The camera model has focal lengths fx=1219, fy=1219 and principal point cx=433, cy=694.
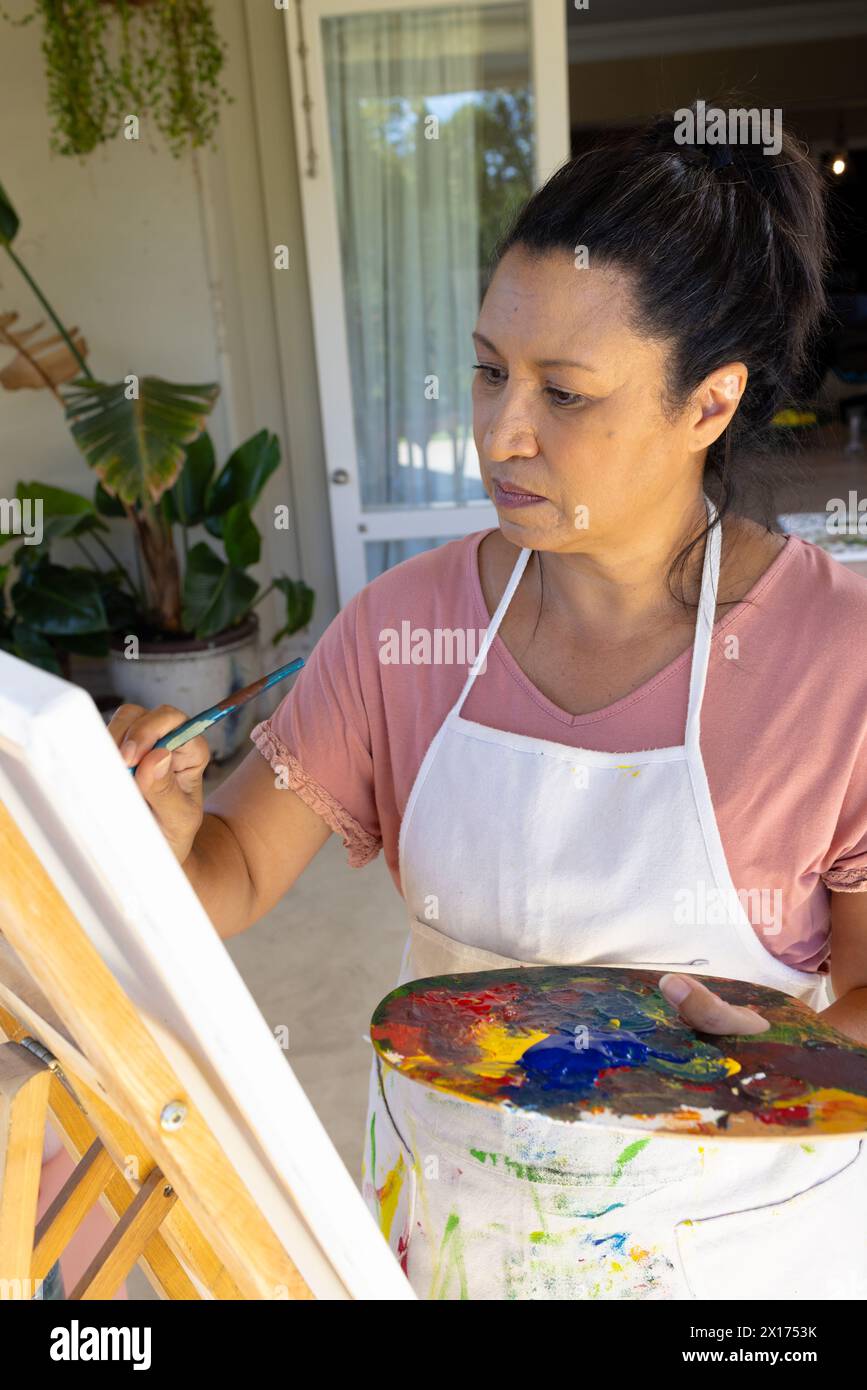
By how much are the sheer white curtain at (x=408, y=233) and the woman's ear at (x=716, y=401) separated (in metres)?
3.25

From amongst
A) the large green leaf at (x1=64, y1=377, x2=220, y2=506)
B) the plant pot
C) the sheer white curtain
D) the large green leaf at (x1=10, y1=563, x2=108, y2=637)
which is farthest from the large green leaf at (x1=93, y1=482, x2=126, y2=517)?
the sheer white curtain

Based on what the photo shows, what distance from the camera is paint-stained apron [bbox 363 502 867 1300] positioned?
0.98 meters

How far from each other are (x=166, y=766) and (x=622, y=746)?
409mm

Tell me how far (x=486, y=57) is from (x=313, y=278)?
874 mm

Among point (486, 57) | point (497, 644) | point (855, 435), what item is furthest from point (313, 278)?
point (855, 435)

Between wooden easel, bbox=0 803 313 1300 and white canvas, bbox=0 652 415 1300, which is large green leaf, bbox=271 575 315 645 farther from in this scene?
white canvas, bbox=0 652 415 1300

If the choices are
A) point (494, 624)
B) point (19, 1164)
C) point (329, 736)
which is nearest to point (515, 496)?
point (494, 624)

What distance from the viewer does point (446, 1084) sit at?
2.49 feet

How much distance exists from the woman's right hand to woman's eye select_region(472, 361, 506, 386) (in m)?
0.39

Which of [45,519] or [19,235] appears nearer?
[45,519]

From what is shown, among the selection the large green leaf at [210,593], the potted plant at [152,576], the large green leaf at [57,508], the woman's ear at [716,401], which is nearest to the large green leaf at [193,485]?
the potted plant at [152,576]

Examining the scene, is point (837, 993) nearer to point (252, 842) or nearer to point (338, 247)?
point (252, 842)
